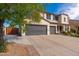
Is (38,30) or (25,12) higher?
(25,12)

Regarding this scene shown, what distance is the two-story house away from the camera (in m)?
9.61

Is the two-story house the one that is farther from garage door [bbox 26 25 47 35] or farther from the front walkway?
the front walkway

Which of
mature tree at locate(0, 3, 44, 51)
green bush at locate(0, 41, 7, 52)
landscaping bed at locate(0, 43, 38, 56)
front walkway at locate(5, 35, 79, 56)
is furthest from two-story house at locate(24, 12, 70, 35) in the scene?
green bush at locate(0, 41, 7, 52)

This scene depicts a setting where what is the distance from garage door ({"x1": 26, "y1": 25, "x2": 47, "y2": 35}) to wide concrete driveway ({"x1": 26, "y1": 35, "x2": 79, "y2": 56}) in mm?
251

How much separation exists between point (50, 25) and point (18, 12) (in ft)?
5.87

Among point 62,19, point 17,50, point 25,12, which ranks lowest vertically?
point 17,50

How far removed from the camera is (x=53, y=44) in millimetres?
9438

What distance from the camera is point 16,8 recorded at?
8914 mm

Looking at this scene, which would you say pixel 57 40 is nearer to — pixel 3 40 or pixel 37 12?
Result: pixel 37 12

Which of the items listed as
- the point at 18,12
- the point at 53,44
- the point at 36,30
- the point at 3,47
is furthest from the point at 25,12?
the point at 53,44

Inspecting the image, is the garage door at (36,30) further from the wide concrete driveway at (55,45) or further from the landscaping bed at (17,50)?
the landscaping bed at (17,50)

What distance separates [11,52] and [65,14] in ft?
8.96

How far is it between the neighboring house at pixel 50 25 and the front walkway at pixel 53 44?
27 cm

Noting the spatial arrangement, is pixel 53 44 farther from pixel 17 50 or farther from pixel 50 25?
pixel 17 50
